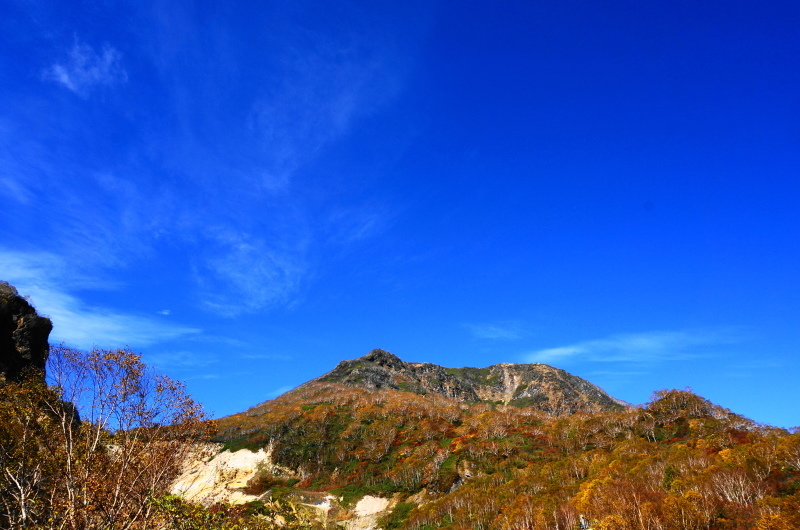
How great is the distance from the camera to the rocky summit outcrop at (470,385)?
509 feet

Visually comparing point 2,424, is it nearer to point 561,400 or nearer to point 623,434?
point 623,434

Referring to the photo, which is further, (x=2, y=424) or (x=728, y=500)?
(x=728, y=500)

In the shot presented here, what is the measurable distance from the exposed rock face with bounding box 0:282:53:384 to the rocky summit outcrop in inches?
3982

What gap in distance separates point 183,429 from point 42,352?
2127 inches

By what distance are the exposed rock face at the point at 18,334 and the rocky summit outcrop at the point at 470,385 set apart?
332ft

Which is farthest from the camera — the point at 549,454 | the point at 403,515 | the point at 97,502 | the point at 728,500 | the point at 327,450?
the point at 327,450

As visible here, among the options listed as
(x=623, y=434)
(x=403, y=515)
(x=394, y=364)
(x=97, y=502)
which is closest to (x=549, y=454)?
(x=623, y=434)

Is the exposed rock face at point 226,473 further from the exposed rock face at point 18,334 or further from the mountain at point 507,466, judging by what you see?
the exposed rock face at point 18,334

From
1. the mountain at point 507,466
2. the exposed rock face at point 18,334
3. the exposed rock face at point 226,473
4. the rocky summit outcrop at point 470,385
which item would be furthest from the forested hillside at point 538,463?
the rocky summit outcrop at point 470,385

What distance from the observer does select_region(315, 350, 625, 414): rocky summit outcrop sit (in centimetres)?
15512

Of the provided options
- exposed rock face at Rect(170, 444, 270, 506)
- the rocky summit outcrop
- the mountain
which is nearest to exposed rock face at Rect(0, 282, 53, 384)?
the mountain

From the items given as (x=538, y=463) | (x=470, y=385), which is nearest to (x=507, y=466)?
(x=538, y=463)

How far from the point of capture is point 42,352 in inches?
2276

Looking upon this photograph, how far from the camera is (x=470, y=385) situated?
199875 mm
